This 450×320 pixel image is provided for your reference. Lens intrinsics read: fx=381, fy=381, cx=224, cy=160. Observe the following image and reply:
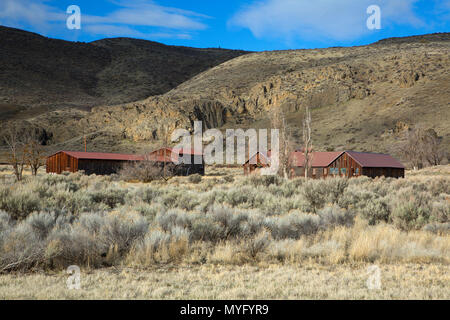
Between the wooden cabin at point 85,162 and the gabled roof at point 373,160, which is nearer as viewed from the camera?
the gabled roof at point 373,160

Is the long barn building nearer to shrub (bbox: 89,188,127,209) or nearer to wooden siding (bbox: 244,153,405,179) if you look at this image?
wooden siding (bbox: 244,153,405,179)

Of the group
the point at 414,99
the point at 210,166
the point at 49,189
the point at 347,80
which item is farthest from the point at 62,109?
the point at 49,189

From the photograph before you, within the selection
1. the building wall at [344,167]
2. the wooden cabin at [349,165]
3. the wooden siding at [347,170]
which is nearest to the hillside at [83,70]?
the wooden cabin at [349,165]

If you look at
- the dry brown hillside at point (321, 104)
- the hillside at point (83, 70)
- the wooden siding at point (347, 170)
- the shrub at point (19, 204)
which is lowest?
the wooden siding at point (347, 170)

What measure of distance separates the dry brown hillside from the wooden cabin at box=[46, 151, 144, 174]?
28.4 meters

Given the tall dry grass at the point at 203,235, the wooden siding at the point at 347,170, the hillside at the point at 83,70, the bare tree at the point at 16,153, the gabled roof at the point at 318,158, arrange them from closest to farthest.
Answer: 1. the tall dry grass at the point at 203,235
2. the bare tree at the point at 16,153
3. the wooden siding at the point at 347,170
4. the gabled roof at the point at 318,158
5. the hillside at the point at 83,70

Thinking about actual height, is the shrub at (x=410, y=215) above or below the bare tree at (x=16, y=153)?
below

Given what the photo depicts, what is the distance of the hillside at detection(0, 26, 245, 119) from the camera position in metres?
104

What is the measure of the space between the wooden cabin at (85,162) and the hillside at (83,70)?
51920 mm

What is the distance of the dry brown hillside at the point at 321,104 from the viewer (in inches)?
2682

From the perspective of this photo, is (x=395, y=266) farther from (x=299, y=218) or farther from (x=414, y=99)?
(x=414, y=99)

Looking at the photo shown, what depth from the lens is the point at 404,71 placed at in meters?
79.2

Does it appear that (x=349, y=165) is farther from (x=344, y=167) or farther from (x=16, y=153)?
(x=16, y=153)

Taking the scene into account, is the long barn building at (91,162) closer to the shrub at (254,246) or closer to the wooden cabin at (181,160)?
the wooden cabin at (181,160)
